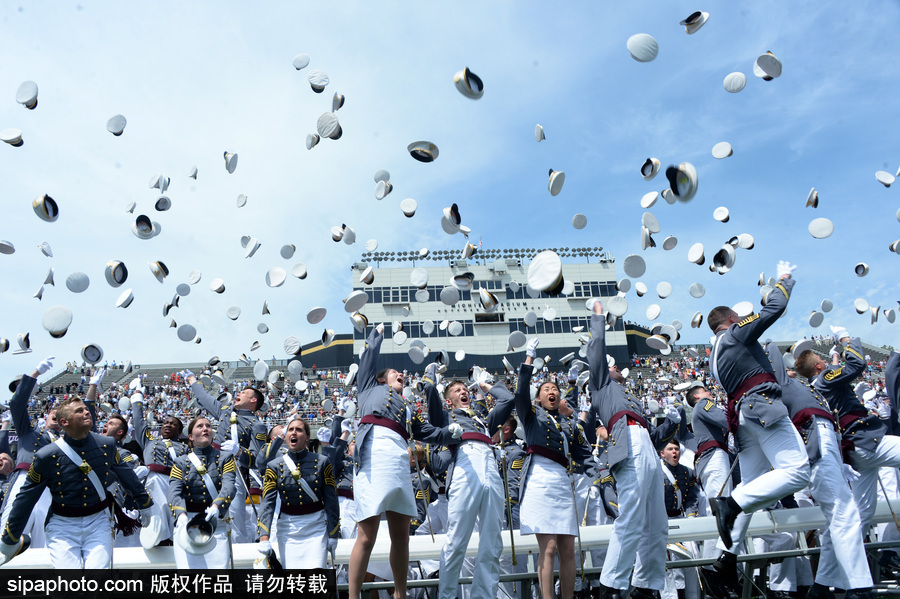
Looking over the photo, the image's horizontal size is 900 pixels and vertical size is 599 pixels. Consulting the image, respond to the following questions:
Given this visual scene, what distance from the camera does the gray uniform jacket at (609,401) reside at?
495 cm

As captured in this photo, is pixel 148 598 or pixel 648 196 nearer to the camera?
pixel 148 598

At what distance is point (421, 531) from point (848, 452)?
4931 millimetres

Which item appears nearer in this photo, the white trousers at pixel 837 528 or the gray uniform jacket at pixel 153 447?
the white trousers at pixel 837 528

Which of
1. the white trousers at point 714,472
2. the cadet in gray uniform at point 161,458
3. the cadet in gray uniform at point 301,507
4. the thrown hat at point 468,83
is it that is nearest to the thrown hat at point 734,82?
the thrown hat at point 468,83

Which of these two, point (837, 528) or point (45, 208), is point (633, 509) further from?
point (45, 208)

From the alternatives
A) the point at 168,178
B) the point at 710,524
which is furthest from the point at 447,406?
the point at 168,178

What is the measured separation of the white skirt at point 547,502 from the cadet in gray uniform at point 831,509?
2.03 meters

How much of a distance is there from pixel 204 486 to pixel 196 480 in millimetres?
105

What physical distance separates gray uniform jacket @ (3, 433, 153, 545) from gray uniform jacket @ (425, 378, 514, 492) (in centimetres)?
283

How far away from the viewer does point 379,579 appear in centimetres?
641

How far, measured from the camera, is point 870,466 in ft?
18.7

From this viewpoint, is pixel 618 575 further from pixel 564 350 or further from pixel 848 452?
pixel 564 350

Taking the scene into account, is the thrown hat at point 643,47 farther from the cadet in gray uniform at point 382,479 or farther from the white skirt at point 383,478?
the white skirt at point 383,478

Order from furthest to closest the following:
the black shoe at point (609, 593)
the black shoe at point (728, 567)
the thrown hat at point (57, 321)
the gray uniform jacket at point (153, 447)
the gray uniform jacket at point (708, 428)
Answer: the thrown hat at point (57, 321)
the gray uniform jacket at point (153, 447)
the gray uniform jacket at point (708, 428)
the black shoe at point (728, 567)
the black shoe at point (609, 593)
